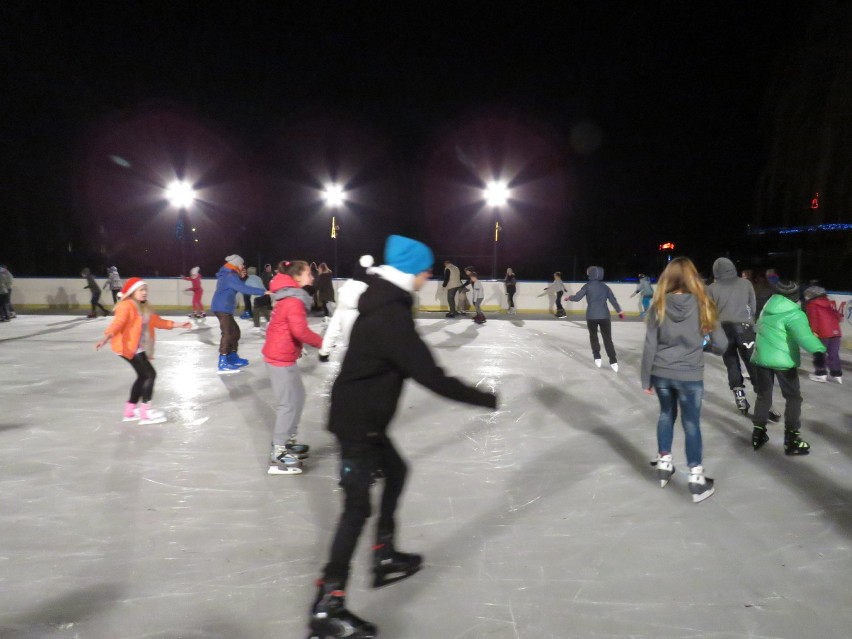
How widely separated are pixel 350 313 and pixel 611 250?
36127mm

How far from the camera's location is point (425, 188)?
43.4 metres

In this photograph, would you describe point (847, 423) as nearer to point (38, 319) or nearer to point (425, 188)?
point (38, 319)

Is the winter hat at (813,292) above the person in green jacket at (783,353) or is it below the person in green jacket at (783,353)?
above

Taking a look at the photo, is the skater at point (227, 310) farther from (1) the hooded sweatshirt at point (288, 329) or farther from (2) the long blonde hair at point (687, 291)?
(2) the long blonde hair at point (687, 291)

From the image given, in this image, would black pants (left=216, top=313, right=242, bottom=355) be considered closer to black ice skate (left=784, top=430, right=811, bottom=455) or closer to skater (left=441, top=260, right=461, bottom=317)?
black ice skate (left=784, top=430, right=811, bottom=455)

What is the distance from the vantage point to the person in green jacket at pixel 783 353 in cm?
449

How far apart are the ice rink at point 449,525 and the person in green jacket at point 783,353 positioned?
24 cm

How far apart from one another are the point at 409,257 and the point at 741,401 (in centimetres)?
492

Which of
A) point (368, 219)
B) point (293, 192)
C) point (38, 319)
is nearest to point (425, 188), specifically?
point (368, 219)

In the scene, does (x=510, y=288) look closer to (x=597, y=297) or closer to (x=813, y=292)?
(x=597, y=297)

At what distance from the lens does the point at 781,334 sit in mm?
4625

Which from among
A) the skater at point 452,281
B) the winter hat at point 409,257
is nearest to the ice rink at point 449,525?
the winter hat at point 409,257

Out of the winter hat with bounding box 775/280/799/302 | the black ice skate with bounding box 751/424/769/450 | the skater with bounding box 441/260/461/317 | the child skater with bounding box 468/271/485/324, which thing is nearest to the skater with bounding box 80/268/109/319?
the skater with bounding box 441/260/461/317

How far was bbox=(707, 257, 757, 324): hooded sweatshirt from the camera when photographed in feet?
19.5
